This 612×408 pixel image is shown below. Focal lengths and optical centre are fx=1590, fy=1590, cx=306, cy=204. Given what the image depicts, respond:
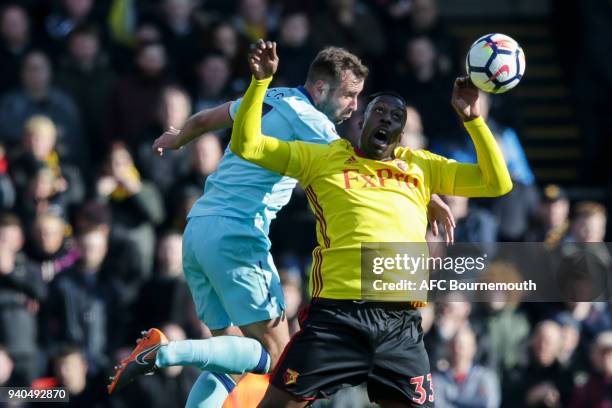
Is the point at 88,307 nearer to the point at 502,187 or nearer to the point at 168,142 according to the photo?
the point at 168,142

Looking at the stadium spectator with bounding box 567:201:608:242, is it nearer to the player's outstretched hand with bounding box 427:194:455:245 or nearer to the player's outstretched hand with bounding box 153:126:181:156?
the player's outstretched hand with bounding box 427:194:455:245

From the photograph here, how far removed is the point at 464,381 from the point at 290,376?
4.48 m

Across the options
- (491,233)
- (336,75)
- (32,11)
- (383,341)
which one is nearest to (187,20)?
(32,11)

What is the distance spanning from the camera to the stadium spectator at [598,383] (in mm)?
12562

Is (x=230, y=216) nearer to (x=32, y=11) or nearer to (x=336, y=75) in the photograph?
(x=336, y=75)

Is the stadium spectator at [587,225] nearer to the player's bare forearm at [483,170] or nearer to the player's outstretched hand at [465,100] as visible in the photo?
the player's bare forearm at [483,170]

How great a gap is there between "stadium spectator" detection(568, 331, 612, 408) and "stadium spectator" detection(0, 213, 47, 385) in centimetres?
427

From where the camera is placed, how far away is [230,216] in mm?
9000

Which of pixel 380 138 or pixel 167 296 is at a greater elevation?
pixel 380 138

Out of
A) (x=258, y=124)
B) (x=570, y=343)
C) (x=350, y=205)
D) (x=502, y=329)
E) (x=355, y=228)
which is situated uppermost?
(x=258, y=124)

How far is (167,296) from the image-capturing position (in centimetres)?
1261

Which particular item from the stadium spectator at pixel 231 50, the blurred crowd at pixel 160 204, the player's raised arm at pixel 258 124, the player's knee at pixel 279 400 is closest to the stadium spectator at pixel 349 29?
the blurred crowd at pixel 160 204

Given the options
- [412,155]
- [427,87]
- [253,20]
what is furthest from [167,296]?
[412,155]

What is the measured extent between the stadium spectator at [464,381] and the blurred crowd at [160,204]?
0.02m
